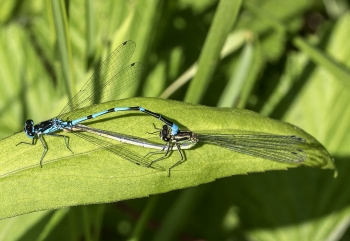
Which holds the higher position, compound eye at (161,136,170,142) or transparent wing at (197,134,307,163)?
transparent wing at (197,134,307,163)

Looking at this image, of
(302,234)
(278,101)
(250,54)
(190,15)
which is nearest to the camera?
(250,54)

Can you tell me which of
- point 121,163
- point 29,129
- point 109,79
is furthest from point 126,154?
point 109,79

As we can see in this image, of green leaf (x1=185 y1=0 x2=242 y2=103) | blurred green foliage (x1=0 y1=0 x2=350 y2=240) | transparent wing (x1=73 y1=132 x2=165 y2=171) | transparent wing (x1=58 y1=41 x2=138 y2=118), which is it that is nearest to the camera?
transparent wing (x1=73 y1=132 x2=165 y2=171)

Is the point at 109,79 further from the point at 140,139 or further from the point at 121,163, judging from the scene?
the point at 121,163

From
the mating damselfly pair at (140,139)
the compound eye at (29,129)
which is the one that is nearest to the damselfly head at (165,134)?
the mating damselfly pair at (140,139)

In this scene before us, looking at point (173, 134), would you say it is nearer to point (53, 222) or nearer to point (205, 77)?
point (205, 77)

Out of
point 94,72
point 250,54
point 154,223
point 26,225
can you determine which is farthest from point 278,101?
point 26,225

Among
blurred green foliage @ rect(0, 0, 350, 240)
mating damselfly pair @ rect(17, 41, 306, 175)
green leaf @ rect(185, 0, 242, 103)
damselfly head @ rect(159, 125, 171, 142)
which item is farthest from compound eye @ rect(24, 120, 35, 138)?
green leaf @ rect(185, 0, 242, 103)

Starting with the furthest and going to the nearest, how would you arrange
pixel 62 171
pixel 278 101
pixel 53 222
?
pixel 278 101 < pixel 53 222 < pixel 62 171

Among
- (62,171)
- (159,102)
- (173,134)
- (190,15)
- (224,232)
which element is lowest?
(224,232)

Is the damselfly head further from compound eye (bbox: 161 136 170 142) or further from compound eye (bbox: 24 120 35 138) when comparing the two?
compound eye (bbox: 24 120 35 138)
